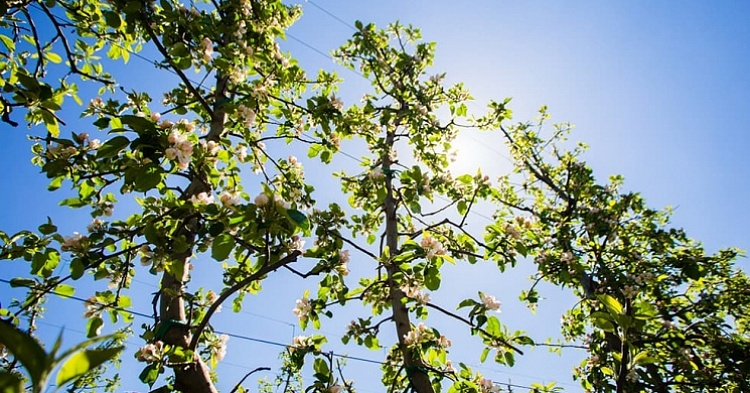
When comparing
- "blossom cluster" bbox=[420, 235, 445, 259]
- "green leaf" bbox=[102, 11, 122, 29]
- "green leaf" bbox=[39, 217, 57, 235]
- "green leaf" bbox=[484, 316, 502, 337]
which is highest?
"green leaf" bbox=[102, 11, 122, 29]

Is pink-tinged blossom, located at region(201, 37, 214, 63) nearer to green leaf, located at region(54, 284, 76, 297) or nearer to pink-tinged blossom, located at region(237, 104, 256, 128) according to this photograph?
pink-tinged blossom, located at region(237, 104, 256, 128)

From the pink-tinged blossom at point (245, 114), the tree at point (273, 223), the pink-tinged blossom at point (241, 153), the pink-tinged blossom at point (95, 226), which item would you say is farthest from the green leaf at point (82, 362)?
the pink-tinged blossom at point (241, 153)

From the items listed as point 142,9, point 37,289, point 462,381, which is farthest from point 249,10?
point 462,381

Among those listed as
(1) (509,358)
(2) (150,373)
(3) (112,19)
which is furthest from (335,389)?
(3) (112,19)

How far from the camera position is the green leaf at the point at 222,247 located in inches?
49.2

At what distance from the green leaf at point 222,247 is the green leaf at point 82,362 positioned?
42.1 inches

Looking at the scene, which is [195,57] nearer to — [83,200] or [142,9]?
[142,9]

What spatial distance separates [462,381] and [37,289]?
80.5 inches

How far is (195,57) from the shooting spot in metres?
2.14

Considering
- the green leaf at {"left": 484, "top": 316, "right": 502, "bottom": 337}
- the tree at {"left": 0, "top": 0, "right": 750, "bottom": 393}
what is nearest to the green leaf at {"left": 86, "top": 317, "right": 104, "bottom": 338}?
the tree at {"left": 0, "top": 0, "right": 750, "bottom": 393}

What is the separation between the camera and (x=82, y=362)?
0.22 metres

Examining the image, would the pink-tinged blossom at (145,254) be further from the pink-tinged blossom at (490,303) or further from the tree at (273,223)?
the pink-tinged blossom at (490,303)

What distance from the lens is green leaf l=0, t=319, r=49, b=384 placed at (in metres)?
0.19

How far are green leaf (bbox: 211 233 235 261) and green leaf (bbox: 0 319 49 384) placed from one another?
1.10m
